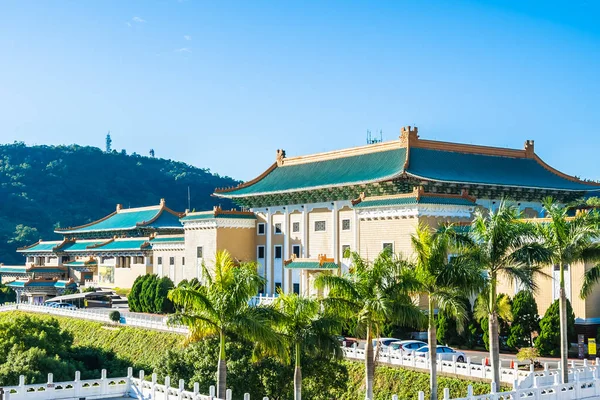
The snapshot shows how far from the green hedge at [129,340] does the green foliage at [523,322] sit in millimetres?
17209

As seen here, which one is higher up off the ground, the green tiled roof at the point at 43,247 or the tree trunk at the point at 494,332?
the green tiled roof at the point at 43,247

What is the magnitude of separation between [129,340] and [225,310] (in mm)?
29155

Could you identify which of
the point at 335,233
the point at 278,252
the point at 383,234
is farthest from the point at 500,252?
the point at 278,252

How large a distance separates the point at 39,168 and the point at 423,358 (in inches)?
4796

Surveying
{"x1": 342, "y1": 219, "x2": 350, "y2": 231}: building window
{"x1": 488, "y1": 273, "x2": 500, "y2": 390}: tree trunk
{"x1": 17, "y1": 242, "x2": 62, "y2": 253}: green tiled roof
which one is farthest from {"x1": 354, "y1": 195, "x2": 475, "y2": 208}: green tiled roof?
{"x1": 17, "y1": 242, "x2": 62, "y2": 253}: green tiled roof

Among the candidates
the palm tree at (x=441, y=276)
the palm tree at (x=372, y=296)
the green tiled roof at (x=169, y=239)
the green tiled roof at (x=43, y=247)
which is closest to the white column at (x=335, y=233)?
the green tiled roof at (x=169, y=239)

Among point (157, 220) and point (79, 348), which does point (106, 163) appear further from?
point (79, 348)

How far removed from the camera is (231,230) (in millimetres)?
53375

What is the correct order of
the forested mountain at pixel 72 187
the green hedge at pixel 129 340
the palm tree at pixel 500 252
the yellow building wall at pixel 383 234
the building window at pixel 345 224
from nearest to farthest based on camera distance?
the palm tree at pixel 500 252
the yellow building wall at pixel 383 234
the green hedge at pixel 129 340
the building window at pixel 345 224
the forested mountain at pixel 72 187

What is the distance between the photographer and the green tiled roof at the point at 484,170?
43281 millimetres

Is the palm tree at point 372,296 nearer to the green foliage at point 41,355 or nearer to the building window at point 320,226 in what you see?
the green foliage at point 41,355

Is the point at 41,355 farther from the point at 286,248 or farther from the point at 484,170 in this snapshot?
the point at 484,170

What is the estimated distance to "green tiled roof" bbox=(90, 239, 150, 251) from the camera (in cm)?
6675

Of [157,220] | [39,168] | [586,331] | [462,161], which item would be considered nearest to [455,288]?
[586,331]
